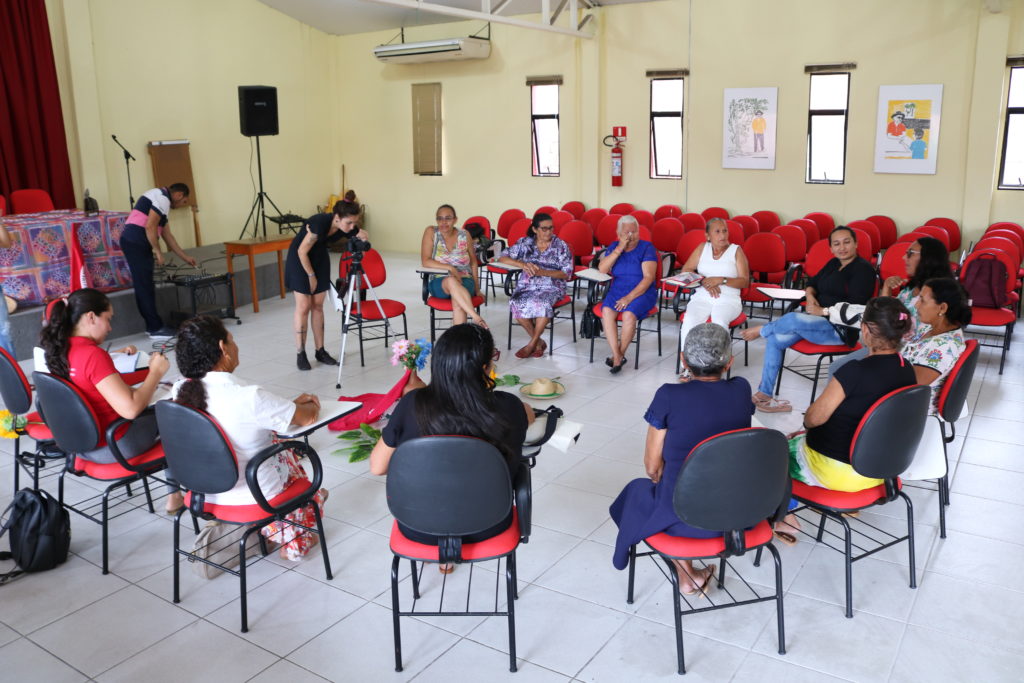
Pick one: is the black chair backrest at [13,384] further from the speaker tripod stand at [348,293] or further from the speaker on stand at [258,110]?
the speaker on stand at [258,110]

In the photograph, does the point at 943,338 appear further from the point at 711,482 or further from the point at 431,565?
the point at 431,565

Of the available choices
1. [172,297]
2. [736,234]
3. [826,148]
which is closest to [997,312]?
[736,234]

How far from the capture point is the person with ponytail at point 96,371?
3.32m

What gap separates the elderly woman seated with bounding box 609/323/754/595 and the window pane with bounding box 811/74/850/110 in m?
7.19

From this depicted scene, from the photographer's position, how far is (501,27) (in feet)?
36.1

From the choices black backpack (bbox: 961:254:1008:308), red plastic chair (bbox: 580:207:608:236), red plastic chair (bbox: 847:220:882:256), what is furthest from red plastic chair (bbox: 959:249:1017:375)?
red plastic chair (bbox: 580:207:608:236)

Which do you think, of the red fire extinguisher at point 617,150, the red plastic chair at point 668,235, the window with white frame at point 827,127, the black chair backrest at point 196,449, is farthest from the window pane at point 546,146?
the black chair backrest at point 196,449

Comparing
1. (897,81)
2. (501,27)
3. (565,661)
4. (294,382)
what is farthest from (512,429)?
(501,27)

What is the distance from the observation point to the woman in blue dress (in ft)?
20.1

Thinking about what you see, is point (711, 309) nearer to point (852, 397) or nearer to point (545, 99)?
point (852, 397)

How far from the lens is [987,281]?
598 centimetres

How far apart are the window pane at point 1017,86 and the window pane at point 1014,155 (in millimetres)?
137

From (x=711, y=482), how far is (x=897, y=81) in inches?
297

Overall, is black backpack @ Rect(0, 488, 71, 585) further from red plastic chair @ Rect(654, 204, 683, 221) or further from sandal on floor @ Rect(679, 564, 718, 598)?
red plastic chair @ Rect(654, 204, 683, 221)
